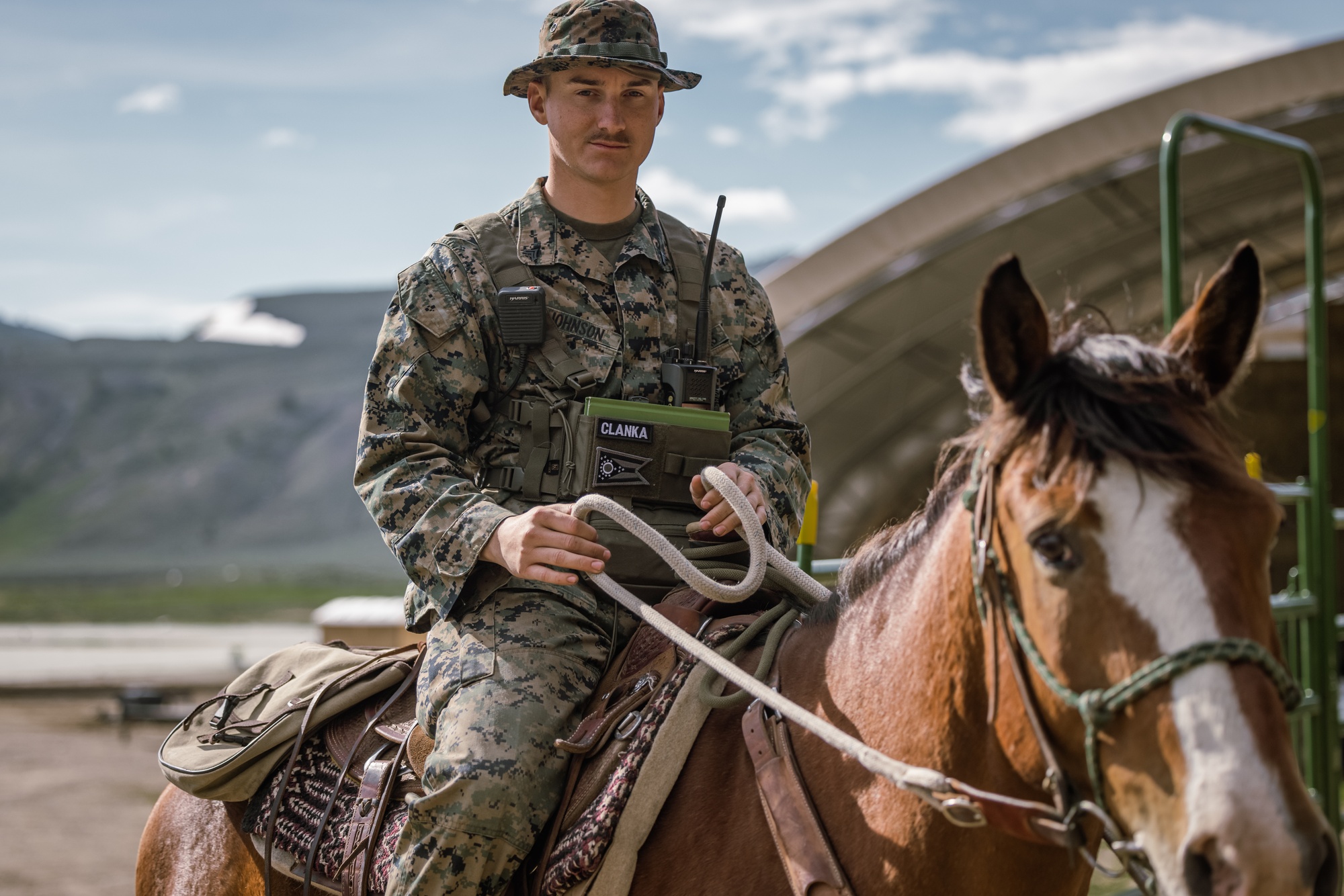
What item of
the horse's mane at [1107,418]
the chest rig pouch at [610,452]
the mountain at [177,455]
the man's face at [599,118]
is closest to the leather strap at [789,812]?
A: the chest rig pouch at [610,452]

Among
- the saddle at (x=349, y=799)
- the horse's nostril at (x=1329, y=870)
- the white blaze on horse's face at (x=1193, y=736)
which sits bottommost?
the saddle at (x=349, y=799)

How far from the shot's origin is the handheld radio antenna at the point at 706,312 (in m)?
2.57

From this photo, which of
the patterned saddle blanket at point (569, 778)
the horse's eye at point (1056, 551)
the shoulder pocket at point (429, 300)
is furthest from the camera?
the shoulder pocket at point (429, 300)

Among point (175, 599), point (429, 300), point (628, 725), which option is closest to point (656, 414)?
point (429, 300)

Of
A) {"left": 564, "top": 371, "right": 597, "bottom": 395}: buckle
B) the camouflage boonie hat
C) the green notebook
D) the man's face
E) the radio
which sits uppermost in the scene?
the camouflage boonie hat

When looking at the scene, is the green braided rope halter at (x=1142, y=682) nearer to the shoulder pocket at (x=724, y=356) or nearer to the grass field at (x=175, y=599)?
the shoulder pocket at (x=724, y=356)

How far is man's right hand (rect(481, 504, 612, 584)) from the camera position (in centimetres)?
207

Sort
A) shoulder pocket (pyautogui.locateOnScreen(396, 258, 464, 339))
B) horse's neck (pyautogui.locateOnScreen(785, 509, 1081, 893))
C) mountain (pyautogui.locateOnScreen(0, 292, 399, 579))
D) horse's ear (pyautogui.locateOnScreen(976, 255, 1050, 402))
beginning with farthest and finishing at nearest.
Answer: mountain (pyautogui.locateOnScreen(0, 292, 399, 579))
shoulder pocket (pyautogui.locateOnScreen(396, 258, 464, 339))
horse's neck (pyautogui.locateOnScreen(785, 509, 1081, 893))
horse's ear (pyautogui.locateOnScreen(976, 255, 1050, 402))

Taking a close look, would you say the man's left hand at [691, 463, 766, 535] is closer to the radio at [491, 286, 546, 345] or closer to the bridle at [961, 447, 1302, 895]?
the radio at [491, 286, 546, 345]

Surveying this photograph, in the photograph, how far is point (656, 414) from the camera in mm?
2365

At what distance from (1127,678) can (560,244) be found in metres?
1.57

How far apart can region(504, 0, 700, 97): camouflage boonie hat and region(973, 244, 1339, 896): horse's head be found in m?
1.23

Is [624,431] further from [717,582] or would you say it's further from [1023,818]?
[1023,818]

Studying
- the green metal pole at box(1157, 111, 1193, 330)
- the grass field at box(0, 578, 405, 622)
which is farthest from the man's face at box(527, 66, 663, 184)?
the grass field at box(0, 578, 405, 622)
